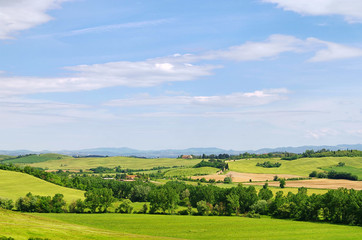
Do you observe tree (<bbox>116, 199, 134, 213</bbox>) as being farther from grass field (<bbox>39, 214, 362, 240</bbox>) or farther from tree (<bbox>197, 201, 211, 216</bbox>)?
tree (<bbox>197, 201, 211, 216</bbox>)

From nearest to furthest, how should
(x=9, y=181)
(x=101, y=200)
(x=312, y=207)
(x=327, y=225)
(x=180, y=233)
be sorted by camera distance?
(x=180, y=233)
(x=327, y=225)
(x=312, y=207)
(x=101, y=200)
(x=9, y=181)

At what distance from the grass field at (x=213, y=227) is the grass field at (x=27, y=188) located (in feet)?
141

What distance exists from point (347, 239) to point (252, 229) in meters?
23.3

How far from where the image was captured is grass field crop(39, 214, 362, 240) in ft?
295

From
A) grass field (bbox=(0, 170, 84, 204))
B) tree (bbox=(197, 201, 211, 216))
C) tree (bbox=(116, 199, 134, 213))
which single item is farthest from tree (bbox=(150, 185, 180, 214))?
grass field (bbox=(0, 170, 84, 204))

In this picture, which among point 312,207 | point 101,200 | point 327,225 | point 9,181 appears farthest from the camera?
point 9,181

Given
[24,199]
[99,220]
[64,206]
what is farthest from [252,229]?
[24,199]

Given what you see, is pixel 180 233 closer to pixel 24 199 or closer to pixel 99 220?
pixel 99 220

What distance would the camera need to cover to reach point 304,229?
9906cm

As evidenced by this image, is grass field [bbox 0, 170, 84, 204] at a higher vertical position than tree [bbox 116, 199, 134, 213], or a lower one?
higher

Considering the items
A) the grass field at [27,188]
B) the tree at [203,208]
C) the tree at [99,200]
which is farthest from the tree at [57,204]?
the tree at [203,208]

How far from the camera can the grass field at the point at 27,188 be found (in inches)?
6224

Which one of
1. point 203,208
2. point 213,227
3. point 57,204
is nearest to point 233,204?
point 203,208

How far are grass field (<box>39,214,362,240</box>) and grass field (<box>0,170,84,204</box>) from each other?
141ft
